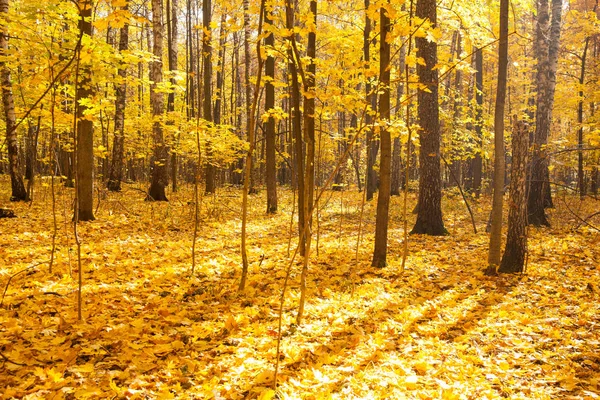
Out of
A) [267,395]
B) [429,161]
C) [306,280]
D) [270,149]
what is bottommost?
[267,395]

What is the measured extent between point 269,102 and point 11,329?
9.08 metres

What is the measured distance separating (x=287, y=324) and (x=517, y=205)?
432 centimetres

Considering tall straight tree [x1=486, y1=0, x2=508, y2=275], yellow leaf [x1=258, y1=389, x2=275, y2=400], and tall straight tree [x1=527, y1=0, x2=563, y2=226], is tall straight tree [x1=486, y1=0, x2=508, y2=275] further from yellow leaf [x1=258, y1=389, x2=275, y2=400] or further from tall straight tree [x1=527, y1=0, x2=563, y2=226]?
yellow leaf [x1=258, y1=389, x2=275, y2=400]

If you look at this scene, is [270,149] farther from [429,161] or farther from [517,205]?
[517,205]

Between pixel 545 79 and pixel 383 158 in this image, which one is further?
pixel 545 79

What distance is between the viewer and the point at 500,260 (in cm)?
686

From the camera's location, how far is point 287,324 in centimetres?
429

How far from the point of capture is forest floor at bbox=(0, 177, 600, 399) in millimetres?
3117

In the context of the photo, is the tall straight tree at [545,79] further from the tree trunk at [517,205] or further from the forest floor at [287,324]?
the tree trunk at [517,205]

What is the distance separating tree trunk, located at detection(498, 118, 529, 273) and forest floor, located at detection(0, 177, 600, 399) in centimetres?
30

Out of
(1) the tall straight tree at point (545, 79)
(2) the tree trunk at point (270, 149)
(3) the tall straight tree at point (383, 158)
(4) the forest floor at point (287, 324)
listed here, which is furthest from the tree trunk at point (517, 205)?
(2) the tree trunk at point (270, 149)

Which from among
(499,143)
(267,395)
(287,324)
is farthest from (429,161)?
(267,395)

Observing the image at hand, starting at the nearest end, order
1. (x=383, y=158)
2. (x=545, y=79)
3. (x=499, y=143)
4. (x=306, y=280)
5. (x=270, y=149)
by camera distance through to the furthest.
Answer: (x=306, y=280) < (x=383, y=158) < (x=499, y=143) < (x=545, y=79) < (x=270, y=149)

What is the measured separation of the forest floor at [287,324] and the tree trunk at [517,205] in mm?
303
